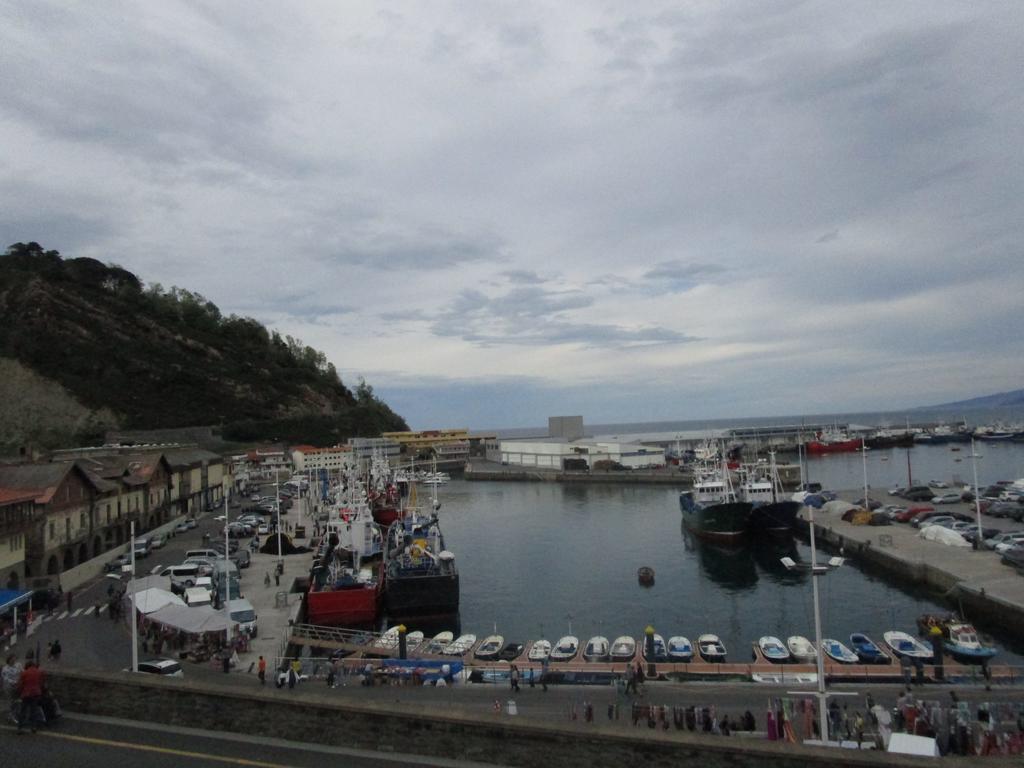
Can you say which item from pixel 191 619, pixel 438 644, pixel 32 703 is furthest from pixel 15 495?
pixel 32 703

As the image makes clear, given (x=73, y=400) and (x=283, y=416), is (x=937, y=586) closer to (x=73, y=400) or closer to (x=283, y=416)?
(x=73, y=400)

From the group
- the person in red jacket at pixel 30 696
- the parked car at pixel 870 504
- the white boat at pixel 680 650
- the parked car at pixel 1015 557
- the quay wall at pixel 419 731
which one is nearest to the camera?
the quay wall at pixel 419 731

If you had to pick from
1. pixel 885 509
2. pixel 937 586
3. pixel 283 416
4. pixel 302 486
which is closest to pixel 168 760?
pixel 937 586

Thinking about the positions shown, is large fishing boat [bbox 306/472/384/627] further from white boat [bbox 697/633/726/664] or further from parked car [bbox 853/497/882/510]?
parked car [bbox 853/497/882/510]

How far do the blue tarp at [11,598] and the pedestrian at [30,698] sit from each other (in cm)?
1591

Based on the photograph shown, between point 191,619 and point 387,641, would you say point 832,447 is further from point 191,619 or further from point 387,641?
point 191,619

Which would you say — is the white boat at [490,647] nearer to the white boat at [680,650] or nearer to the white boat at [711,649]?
the white boat at [680,650]

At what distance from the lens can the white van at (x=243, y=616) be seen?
75.3 feet

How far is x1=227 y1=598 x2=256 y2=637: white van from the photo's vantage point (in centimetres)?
2295

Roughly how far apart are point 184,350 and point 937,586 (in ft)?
370

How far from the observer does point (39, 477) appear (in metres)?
31.7

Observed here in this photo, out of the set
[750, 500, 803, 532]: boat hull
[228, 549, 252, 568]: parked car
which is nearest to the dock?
[228, 549, 252, 568]: parked car

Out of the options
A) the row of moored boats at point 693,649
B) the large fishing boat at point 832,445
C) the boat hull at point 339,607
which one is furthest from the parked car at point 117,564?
the large fishing boat at point 832,445

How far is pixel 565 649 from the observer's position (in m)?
23.9
